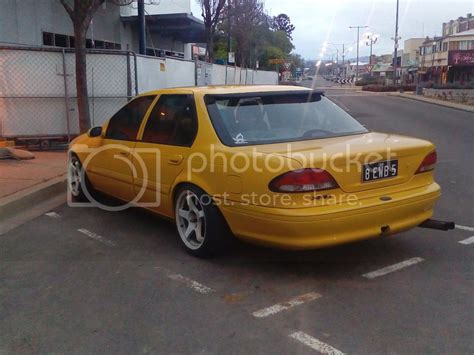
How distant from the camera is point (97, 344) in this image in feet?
10.8

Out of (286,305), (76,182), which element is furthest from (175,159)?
(76,182)

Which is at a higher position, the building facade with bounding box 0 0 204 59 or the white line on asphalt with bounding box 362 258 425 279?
the building facade with bounding box 0 0 204 59

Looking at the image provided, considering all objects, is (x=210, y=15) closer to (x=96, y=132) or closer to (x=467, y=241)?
(x=96, y=132)

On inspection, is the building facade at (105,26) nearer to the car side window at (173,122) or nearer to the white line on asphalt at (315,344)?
the car side window at (173,122)

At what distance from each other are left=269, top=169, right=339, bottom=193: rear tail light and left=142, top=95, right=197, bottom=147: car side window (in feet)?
3.72

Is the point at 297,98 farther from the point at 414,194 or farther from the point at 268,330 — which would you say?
the point at 268,330

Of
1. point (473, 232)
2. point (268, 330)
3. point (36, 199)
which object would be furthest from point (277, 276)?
point (36, 199)

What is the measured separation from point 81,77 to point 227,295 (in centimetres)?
750

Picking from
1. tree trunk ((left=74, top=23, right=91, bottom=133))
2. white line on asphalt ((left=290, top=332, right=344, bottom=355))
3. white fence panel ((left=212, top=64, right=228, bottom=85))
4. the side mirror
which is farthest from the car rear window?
white fence panel ((left=212, top=64, right=228, bottom=85))

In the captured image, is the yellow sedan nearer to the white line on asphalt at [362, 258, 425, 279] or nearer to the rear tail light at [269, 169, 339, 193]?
the rear tail light at [269, 169, 339, 193]

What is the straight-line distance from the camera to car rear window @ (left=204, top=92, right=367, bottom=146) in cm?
460

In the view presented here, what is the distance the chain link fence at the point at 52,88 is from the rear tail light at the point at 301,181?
7.62 m

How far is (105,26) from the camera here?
799 inches

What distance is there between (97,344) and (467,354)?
2.27m
